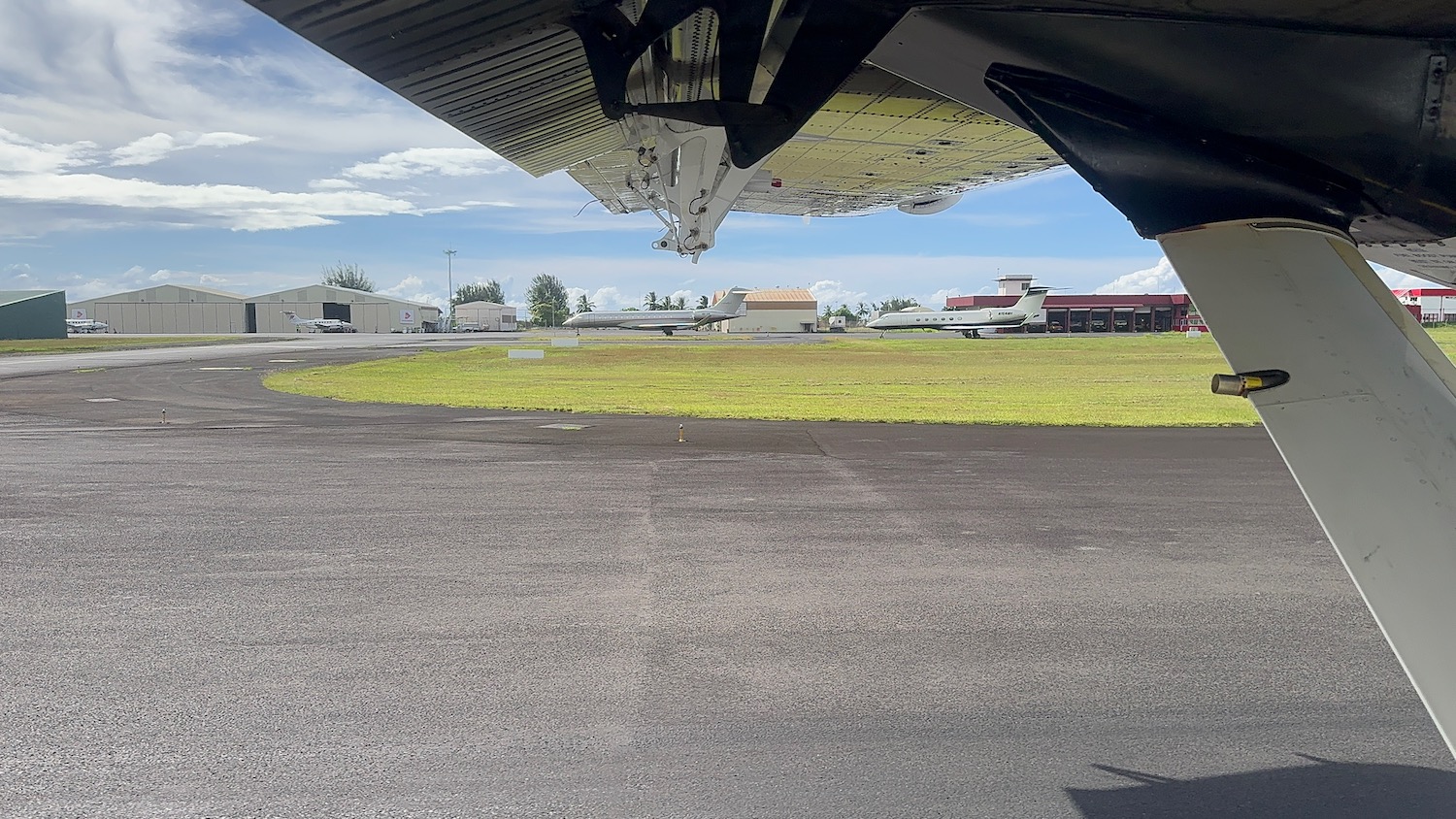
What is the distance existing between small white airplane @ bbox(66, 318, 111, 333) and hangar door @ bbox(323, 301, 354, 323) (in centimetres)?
2326

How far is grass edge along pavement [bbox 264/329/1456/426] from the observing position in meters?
16.8

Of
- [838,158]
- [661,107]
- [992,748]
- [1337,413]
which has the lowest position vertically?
[992,748]

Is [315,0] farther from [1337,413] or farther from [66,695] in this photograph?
[66,695]

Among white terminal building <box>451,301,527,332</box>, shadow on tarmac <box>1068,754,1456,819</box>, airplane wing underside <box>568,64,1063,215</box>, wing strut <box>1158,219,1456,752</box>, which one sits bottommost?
shadow on tarmac <box>1068,754,1456,819</box>

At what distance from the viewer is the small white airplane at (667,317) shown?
2731 inches

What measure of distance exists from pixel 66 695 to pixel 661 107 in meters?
4.04

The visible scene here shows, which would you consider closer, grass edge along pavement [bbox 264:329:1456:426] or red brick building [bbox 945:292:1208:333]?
grass edge along pavement [bbox 264:329:1456:426]

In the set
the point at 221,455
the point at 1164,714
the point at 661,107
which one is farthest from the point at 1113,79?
the point at 221,455

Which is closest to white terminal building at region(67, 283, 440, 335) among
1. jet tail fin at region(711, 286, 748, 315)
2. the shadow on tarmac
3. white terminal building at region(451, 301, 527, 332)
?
white terminal building at region(451, 301, 527, 332)

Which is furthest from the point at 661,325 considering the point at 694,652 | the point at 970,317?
the point at 694,652

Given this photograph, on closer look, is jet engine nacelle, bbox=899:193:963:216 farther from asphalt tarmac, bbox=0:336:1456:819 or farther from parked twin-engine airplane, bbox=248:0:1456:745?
parked twin-engine airplane, bbox=248:0:1456:745

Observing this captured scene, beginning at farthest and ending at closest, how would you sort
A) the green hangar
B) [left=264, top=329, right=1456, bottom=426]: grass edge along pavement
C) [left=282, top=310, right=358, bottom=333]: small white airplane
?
[left=282, top=310, right=358, bottom=333]: small white airplane → the green hangar → [left=264, top=329, right=1456, bottom=426]: grass edge along pavement

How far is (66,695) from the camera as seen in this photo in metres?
4.03

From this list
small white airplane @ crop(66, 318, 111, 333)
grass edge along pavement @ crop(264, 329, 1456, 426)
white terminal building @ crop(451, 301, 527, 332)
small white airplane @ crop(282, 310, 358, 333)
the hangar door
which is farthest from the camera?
white terminal building @ crop(451, 301, 527, 332)
